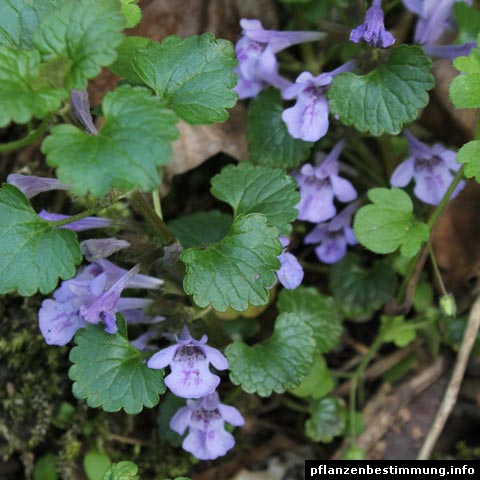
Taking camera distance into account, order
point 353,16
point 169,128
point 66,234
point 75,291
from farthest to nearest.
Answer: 1. point 353,16
2. point 75,291
3. point 66,234
4. point 169,128

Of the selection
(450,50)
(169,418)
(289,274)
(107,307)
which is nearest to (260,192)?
(289,274)

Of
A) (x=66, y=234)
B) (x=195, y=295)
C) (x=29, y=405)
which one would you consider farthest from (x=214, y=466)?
(x=66, y=234)

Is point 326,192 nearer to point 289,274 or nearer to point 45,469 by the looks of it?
point 289,274

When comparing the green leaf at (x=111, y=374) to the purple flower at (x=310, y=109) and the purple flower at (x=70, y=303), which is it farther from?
the purple flower at (x=310, y=109)

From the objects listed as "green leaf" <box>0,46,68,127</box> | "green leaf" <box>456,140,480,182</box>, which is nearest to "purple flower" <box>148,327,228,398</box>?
"green leaf" <box>0,46,68,127</box>

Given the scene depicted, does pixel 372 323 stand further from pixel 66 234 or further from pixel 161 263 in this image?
pixel 66 234

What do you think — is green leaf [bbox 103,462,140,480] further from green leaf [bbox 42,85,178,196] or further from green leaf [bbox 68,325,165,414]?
green leaf [bbox 42,85,178,196]
